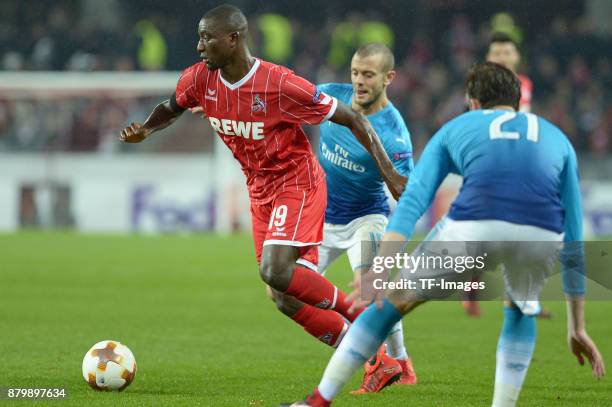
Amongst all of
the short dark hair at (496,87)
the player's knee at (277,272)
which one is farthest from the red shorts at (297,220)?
the short dark hair at (496,87)

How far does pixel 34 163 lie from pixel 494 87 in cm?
1818

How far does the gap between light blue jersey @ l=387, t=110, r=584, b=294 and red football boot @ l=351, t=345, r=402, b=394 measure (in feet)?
5.71

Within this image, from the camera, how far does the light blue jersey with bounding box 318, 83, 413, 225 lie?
6.93 meters

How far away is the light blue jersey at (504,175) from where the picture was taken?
4680 mm

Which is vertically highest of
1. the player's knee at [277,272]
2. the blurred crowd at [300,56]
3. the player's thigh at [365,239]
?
the blurred crowd at [300,56]

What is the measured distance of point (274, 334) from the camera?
29.9ft

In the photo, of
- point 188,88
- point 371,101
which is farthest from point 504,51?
point 188,88

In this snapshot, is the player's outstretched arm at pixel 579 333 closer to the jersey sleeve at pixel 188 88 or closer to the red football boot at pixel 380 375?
the red football boot at pixel 380 375

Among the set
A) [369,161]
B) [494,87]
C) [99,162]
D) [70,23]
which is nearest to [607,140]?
[99,162]

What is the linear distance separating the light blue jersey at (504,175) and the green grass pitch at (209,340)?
1.53 meters

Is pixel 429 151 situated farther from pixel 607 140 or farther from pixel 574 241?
pixel 607 140

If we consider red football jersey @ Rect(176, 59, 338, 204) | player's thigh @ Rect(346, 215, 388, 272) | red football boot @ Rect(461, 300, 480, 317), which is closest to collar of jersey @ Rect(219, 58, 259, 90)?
red football jersey @ Rect(176, 59, 338, 204)

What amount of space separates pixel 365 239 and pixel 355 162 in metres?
0.50

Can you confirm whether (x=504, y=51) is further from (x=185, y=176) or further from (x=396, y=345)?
(x=185, y=176)
